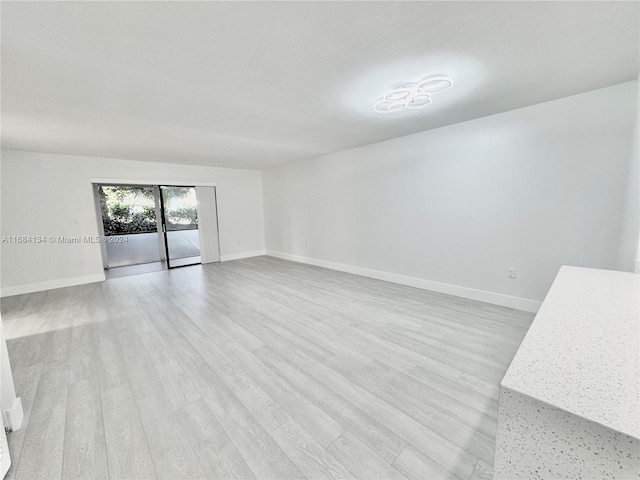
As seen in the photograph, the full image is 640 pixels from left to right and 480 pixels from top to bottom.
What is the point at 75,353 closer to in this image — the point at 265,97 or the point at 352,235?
the point at 265,97

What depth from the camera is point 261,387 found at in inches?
77.2

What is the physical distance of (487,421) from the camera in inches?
62.9

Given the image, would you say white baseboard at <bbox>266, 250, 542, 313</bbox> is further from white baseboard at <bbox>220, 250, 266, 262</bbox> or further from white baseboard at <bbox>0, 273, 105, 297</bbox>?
white baseboard at <bbox>0, 273, 105, 297</bbox>

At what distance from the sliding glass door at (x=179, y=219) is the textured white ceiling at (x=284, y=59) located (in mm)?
3159

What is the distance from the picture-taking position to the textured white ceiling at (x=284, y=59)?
4.67 feet

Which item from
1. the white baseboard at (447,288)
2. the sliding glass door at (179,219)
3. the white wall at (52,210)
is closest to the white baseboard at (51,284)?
the white wall at (52,210)

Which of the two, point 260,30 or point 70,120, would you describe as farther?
point 70,120

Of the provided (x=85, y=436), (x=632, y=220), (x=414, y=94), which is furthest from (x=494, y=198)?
(x=85, y=436)

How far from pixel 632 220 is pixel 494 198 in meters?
1.26

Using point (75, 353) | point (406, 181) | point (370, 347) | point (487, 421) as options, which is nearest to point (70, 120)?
point (75, 353)

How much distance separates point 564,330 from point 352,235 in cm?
418

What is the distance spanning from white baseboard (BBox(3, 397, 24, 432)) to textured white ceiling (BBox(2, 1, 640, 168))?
226 cm

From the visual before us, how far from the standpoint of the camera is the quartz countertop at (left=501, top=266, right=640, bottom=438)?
60cm

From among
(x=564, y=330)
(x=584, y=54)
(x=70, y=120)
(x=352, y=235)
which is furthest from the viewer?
(x=352, y=235)
